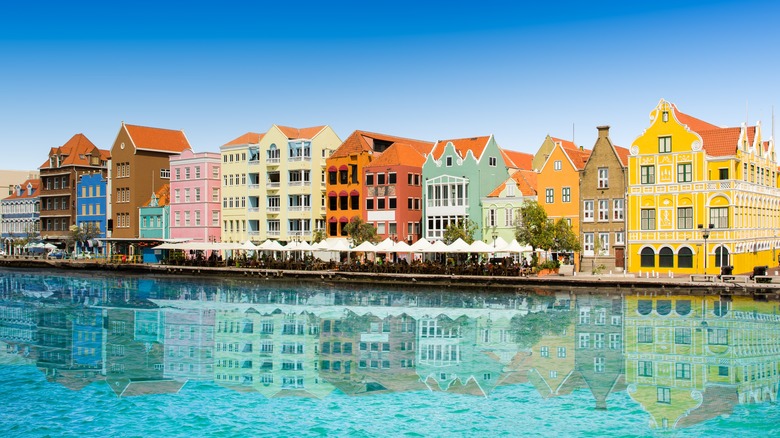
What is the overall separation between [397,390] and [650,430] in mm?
8253

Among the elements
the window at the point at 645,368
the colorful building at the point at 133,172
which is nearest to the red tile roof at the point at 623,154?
the window at the point at 645,368

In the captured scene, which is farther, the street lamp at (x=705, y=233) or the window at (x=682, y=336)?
the street lamp at (x=705, y=233)

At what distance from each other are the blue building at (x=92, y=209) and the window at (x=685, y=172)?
253 feet

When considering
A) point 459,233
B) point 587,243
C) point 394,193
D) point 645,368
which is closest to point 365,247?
point 459,233

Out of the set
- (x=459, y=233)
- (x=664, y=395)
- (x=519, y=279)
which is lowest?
(x=664, y=395)

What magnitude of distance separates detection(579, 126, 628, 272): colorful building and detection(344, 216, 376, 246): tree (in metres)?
19.9

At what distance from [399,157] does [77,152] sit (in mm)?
61911

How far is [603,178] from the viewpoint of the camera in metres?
68.8

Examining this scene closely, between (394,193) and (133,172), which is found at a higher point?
(133,172)

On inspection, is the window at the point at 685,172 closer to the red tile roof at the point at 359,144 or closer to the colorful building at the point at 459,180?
the colorful building at the point at 459,180

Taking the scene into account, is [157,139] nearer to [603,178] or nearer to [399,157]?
[399,157]

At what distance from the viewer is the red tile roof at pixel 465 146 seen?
78.2 m

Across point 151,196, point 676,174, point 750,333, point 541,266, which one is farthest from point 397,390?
point 151,196

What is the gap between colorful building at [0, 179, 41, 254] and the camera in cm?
12474
